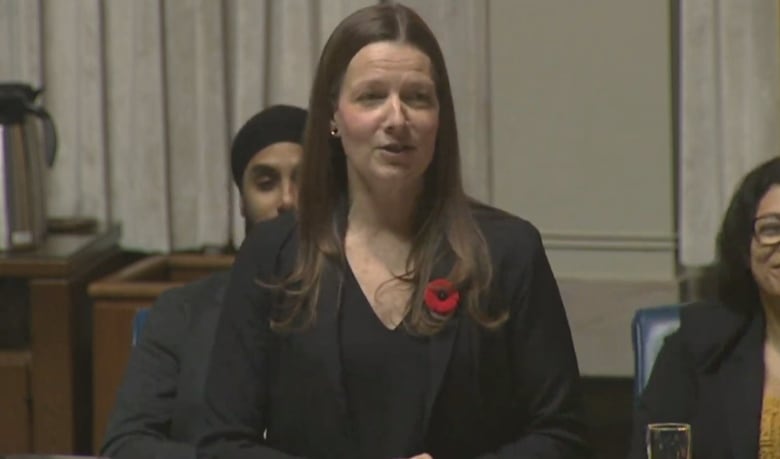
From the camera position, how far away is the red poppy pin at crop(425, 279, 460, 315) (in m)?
2.23

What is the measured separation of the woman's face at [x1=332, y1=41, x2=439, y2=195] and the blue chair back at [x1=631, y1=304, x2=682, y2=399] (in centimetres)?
73

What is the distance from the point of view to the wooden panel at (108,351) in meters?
3.57

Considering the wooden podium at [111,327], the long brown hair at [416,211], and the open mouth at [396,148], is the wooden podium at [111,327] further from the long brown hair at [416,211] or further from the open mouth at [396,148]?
the open mouth at [396,148]

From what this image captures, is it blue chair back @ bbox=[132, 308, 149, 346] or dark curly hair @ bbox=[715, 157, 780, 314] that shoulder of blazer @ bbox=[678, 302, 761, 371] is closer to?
dark curly hair @ bbox=[715, 157, 780, 314]

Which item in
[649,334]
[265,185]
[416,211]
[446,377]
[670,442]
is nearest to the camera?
[670,442]

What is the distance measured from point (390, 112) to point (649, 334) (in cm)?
83

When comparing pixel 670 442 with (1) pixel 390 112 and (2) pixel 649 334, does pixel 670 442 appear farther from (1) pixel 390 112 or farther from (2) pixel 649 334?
(2) pixel 649 334

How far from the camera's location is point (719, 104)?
3.63 m

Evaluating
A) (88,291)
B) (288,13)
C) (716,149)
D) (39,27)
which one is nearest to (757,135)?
(716,149)

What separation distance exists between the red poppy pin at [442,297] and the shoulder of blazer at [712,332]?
0.64 metres

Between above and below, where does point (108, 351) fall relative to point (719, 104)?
below

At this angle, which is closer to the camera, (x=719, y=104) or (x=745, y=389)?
(x=745, y=389)

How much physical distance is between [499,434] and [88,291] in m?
1.60

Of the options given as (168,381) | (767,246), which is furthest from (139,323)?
(767,246)
